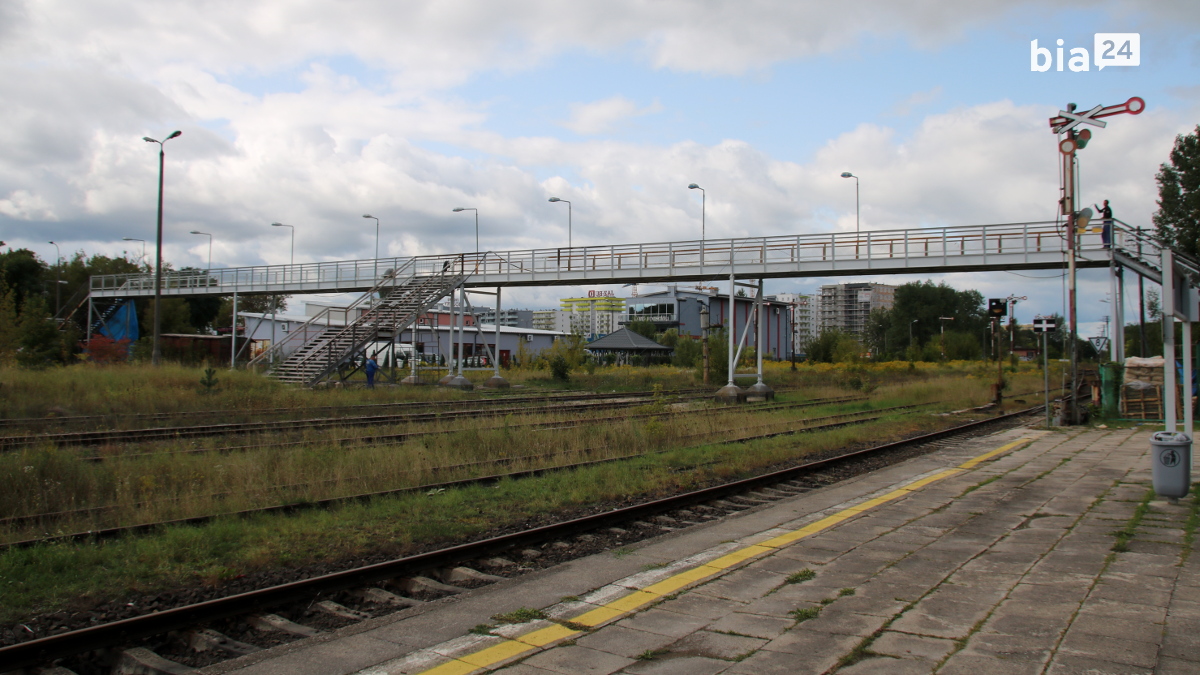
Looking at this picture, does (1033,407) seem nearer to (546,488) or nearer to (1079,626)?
(546,488)

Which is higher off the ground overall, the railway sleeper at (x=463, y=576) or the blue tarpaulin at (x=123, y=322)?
the blue tarpaulin at (x=123, y=322)

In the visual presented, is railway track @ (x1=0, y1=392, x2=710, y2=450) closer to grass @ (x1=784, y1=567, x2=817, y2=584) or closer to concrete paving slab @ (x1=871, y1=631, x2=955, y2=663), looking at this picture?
grass @ (x1=784, y1=567, x2=817, y2=584)

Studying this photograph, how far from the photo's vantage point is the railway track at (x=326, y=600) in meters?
4.60

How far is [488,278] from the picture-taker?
34.0m

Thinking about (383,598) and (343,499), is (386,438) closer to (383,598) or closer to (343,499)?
(343,499)

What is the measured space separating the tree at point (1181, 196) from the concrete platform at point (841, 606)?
4983 centimetres

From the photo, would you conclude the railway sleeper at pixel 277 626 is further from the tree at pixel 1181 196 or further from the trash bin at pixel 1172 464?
the tree at pixel 1181 196

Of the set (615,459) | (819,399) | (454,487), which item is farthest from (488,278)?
(454,487)

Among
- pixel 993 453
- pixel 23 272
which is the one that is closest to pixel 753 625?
pixel 993 453

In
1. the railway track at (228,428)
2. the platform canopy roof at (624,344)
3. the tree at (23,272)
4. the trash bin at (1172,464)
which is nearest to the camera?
the trash bin at (1172,464)

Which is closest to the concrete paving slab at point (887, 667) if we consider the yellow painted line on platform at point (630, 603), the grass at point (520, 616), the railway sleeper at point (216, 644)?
the yellow painted line on platform at point (630, 603)

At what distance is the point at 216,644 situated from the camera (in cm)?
482

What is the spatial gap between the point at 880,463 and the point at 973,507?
4.63 metres

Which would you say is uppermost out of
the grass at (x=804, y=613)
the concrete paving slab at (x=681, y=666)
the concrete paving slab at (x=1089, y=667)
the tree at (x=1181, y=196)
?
the tree at (x=1181, y=196)
